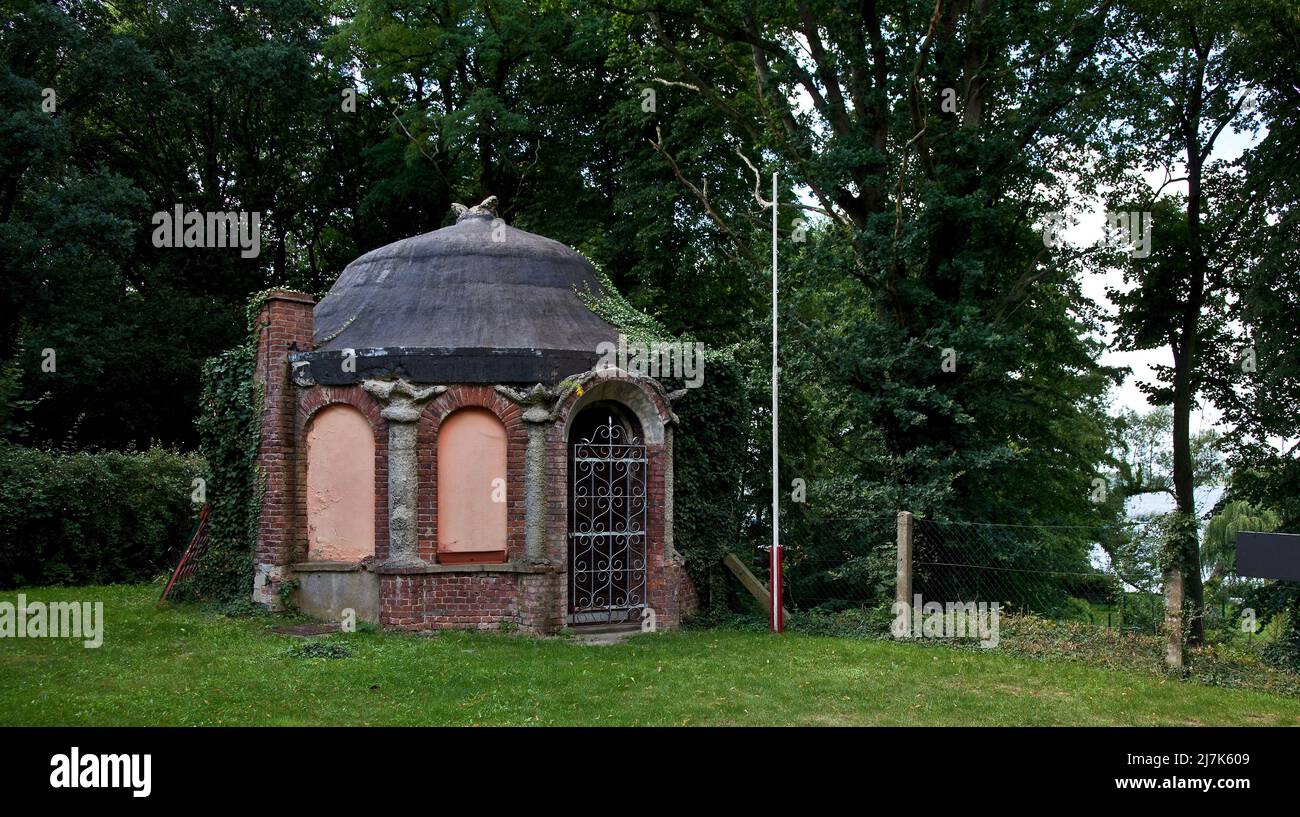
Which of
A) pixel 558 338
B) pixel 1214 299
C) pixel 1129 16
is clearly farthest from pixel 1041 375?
pixel 558 338

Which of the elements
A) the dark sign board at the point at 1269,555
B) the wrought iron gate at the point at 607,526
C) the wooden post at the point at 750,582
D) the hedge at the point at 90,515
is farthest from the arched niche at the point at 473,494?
the dark sign board at the point at 1269,555

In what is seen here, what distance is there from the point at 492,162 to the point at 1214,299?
666 inches

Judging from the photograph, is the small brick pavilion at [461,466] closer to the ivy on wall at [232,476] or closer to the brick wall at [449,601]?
the brick wall at [449,601]

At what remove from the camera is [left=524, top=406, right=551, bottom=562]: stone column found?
1319cm

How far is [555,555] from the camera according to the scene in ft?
43.2

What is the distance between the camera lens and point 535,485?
13266 mm

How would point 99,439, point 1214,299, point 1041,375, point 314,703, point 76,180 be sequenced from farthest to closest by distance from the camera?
point 99,439
point 76,180
point 1041,375
point 1214,299
point 314,703

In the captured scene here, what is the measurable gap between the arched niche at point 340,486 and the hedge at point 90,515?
6919 millimetres

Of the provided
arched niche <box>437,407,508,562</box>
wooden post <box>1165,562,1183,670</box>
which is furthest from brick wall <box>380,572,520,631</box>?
wooden post <box>1165,562,1183,670</box>

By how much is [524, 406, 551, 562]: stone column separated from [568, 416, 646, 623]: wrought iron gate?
52 centimetres

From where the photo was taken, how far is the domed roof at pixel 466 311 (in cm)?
1345

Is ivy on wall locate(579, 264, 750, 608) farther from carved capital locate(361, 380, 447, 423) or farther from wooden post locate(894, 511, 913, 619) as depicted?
carved capital locate(361, 380, 447, 423)

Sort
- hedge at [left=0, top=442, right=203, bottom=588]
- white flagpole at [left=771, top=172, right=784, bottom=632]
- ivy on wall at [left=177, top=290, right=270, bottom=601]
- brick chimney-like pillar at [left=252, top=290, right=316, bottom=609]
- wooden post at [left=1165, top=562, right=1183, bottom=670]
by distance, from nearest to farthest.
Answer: wooden post at [left=1165, top=562, right=1183, bottom=670] → white flagpole at [left=771, top=172, right=784, bottom=632] → brick chimney-like pillar at [left=252, top=290, right=316, bottom=609] → ivy on wall at [left=177, top=290, right=270, bottom=601] → hedge at [left=0, top=442, right=203, bottom=588]

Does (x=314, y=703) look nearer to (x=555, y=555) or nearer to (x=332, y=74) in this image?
(x=555, y=555)
